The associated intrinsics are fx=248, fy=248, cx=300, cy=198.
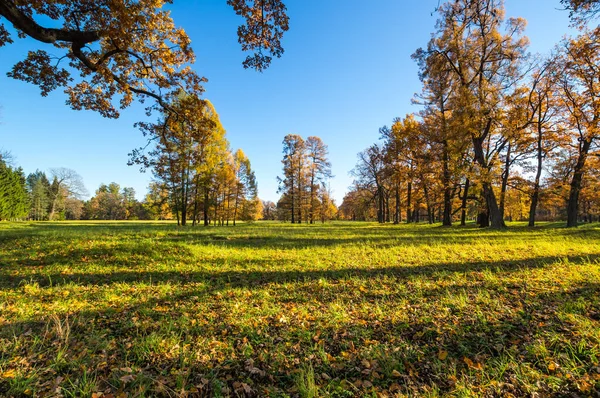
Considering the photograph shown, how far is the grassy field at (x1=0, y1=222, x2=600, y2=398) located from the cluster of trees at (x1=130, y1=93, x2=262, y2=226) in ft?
22.2

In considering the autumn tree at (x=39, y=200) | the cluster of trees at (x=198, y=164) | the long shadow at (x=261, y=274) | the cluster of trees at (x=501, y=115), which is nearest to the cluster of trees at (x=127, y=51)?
the cluster of trees at (x=198, y=164)

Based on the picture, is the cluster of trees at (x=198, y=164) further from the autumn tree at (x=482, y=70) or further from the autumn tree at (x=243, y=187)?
the autumn tree at (x=482, y=70)

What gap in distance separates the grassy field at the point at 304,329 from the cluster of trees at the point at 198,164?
22.2 feet

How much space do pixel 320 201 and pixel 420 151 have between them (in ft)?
67.1

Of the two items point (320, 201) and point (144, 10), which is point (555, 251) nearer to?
point (144, 10)

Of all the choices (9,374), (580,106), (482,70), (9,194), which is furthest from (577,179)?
(9,194)

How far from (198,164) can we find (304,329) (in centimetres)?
2207

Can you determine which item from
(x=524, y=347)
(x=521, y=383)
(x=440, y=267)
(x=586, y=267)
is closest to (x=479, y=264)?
(x=440, y=267)

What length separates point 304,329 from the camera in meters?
3.89

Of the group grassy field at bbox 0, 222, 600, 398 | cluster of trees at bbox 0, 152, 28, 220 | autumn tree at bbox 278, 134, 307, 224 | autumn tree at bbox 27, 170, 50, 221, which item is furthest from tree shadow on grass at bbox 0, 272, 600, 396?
autumn tree at bbox 27, 170, 50, 221

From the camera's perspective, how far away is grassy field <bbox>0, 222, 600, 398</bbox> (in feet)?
8.83

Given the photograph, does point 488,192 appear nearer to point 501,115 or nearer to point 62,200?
point 501,115

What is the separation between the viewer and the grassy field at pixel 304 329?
2691 millimetres

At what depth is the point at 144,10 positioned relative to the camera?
28.1 ft
